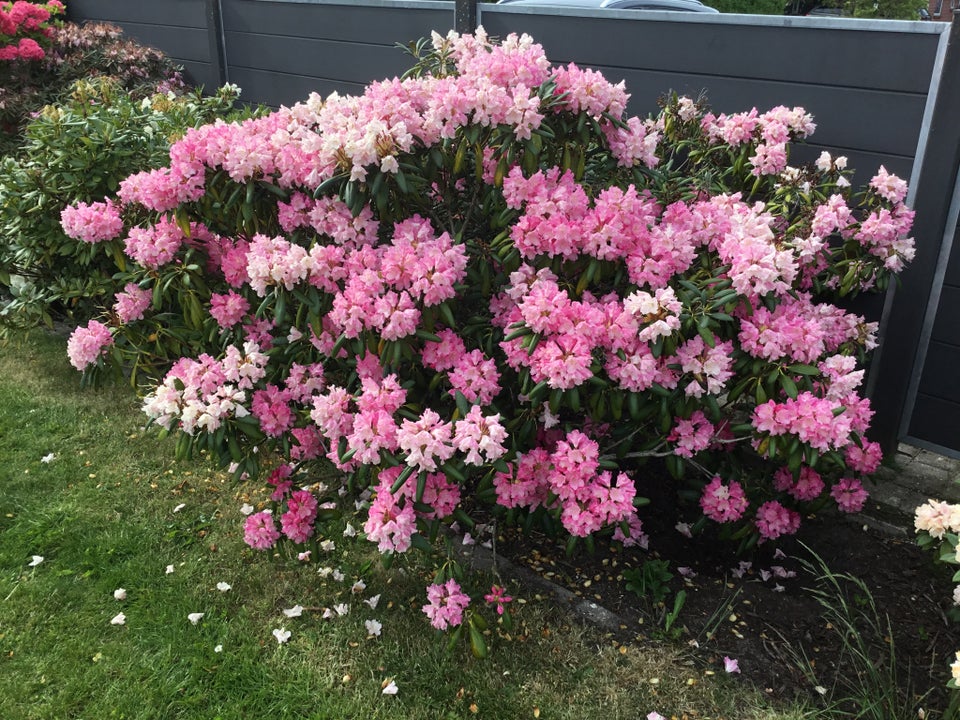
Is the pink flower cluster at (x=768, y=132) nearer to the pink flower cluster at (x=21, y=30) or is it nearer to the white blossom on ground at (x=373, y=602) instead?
the white blossom on ground at (x=373, y=602)

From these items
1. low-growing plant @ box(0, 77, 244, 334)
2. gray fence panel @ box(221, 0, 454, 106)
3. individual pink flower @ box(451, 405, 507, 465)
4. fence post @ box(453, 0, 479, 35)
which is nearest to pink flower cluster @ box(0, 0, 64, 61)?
gray fence panel @ box(221, 0, 454, 106)

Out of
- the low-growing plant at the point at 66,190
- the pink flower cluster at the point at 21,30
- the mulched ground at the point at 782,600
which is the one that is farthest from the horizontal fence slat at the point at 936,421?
the pink flower cluster at the point at 21,30

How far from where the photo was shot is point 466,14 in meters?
4.78

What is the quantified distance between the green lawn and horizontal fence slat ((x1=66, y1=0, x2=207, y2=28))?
5080mm

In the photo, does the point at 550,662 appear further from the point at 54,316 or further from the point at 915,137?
the point at 54,316

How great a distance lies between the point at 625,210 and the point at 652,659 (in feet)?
4.54

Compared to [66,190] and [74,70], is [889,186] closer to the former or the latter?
[66,190]

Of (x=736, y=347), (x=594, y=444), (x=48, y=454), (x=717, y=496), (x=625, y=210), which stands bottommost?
(x=48, y=454)

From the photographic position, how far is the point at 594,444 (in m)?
2.39

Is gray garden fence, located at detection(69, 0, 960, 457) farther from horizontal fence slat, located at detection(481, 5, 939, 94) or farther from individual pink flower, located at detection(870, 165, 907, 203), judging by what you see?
individual pink flower, located at detection(870, 165, 907, 203)

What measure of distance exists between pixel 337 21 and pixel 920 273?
14.1 ft

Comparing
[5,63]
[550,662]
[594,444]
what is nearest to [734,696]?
[550,662]

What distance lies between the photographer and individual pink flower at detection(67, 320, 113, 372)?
303 cm

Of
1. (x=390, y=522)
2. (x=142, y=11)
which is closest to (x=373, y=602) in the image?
(x=390, y=522)
